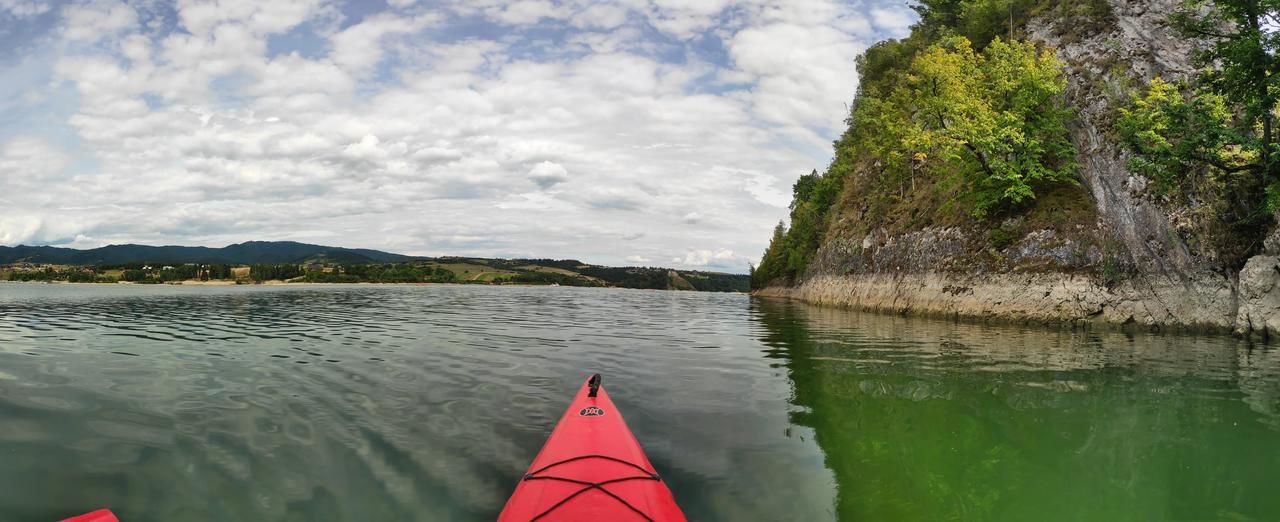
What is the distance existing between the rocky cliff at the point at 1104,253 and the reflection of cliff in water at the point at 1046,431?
7770 mm

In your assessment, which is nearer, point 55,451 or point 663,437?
point 55,451

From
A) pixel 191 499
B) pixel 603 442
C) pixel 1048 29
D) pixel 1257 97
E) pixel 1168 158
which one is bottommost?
pixel 191 499

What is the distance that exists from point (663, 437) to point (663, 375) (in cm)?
579

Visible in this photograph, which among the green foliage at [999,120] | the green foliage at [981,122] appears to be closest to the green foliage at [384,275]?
the green foliage at [981,122]

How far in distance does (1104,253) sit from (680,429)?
2955 centimetres

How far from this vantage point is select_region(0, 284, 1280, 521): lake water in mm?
6980

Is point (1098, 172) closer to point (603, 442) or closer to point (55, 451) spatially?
point (603, 442)

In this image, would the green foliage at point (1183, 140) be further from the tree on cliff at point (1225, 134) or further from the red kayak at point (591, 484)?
the red kayak at point (591, 484)

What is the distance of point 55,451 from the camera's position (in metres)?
8.57

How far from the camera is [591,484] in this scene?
247 inches

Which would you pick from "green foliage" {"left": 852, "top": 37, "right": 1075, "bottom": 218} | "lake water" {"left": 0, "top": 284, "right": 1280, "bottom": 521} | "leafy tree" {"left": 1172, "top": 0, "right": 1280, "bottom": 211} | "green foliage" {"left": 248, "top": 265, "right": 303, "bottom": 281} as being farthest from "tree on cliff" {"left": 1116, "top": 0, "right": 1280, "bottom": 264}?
"green foliage" {"left": 248, "top": 265, "right": 303, "bottom": 281}

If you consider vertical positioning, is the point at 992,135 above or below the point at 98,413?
above

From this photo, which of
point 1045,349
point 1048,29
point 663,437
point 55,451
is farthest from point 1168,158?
point 55,451

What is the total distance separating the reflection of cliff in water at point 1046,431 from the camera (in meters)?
6.88
